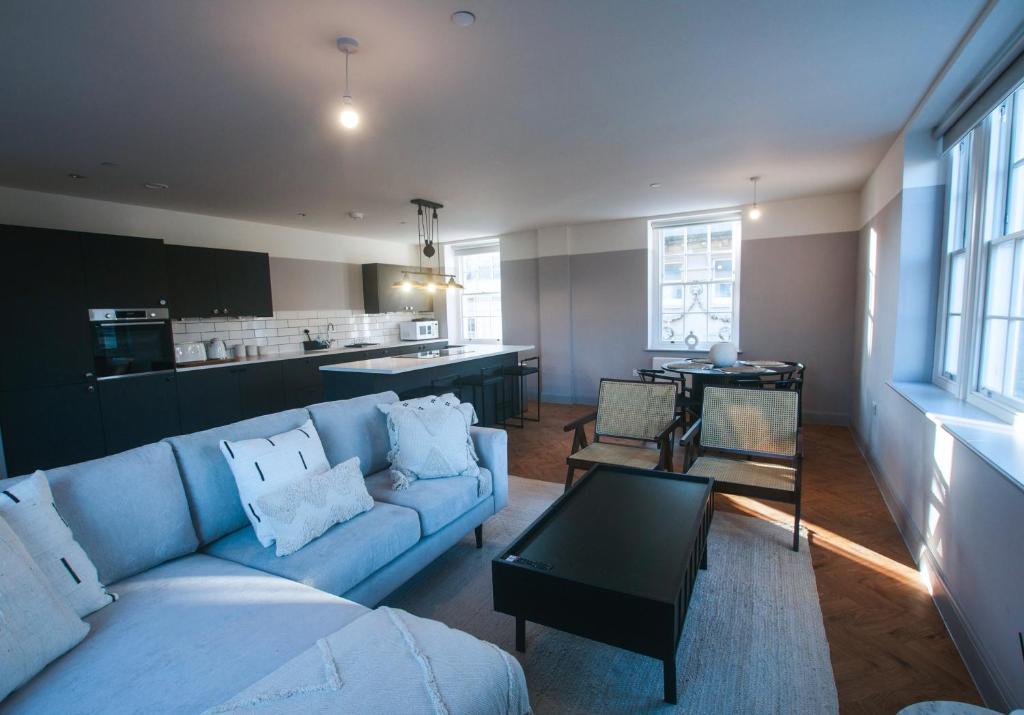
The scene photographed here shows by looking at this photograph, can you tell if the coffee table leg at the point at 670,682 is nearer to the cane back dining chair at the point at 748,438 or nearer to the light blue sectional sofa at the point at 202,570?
the light blue sectional sofa at the point at 202,570

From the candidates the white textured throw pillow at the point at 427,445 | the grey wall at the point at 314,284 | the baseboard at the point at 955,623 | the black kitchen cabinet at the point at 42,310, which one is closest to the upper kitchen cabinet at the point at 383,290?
the grey wall at the point at 314,284

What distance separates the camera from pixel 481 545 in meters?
2.89

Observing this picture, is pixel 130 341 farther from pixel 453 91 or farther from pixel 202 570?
pixel 453 91

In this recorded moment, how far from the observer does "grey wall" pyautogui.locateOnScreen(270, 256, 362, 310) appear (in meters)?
6.38

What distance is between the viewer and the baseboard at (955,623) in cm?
165

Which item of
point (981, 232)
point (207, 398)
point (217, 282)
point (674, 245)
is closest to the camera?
point (981, 232)

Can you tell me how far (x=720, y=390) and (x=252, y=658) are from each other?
3.21 meters

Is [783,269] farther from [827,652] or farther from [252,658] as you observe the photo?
[252,658]

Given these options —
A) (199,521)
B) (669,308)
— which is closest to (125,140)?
(199,521)

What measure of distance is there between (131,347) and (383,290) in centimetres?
345

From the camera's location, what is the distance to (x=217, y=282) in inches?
214

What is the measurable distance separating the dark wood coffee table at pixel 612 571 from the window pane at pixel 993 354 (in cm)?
165

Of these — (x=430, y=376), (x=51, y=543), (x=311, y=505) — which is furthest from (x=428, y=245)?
(x=51, y=543)

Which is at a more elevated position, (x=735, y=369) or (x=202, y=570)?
(x=735, y=369)
